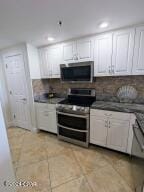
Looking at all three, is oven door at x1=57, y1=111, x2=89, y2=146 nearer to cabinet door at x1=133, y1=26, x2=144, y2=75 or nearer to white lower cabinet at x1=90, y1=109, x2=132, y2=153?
white lower cabinet at x1=90, y1=109, x2=132, y2=153

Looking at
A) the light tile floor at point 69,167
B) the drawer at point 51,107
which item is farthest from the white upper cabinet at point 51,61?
the light tile floor at point 69,167

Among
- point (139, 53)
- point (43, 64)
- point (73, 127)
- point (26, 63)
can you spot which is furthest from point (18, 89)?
point (139, 53)

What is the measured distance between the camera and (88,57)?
7.91ft

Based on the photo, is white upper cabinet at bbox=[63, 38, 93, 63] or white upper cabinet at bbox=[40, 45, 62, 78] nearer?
white upper cabinet at bbox=[63, 38, 93, 63]

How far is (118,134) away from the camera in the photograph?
6.95ft

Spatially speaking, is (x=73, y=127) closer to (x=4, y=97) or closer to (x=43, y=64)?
(x=43, y=64)

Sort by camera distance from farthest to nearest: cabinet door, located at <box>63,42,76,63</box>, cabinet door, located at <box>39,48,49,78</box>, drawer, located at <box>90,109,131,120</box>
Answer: cabinet door, located at <box>39,48,49,78</box> < cabinet door, located at <box>63,42,76,63</box> < drawer, located at <box>90,109,131,120</box>

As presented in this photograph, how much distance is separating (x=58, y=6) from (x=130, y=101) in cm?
208

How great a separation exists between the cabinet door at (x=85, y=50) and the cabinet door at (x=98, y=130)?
1.23 metres

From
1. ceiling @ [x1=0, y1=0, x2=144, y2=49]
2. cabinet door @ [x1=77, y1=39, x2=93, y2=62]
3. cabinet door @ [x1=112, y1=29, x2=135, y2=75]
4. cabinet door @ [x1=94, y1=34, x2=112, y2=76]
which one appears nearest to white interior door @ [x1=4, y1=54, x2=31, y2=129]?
ceiling @ [x1=0, y1=0, x2=144, y2=49]

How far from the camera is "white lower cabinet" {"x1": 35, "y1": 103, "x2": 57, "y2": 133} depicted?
2.81 metres

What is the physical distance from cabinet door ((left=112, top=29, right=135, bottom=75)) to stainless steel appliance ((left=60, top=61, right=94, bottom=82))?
46 centimetres

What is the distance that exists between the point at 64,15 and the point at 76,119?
181cm

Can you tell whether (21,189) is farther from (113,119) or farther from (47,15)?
(47,15)
